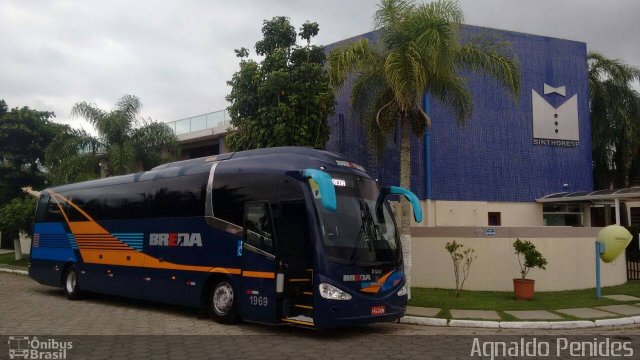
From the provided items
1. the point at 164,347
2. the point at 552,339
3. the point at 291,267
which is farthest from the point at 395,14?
the point at 164,347

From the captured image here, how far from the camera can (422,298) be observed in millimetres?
14875

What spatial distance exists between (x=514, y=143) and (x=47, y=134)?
29234mm

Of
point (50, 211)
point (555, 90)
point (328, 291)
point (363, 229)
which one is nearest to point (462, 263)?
point (363, 229)

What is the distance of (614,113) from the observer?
26734mm

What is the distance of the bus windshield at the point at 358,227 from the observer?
9.84m

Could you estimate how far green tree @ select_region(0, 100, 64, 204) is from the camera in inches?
1375

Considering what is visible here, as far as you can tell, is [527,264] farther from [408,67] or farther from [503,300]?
[408,67]

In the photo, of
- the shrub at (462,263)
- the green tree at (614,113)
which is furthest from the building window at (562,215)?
the shrub at (462,263)

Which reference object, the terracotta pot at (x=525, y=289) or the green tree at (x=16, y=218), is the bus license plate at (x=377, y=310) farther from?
the green tree at (x=16, y=218)

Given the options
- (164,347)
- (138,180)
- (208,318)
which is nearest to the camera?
(164,347)

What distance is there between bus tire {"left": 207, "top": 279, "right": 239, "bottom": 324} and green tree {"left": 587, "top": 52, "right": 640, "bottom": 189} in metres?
22.3

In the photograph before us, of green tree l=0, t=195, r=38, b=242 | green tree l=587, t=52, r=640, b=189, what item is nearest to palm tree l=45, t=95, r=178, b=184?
green tree l=0, t=195, r=38, b=242

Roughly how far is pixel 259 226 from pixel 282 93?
8923mm

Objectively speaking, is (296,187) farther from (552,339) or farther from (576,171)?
(576,171)
